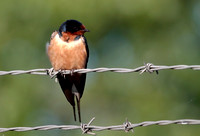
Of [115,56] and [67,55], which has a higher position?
[115,56]

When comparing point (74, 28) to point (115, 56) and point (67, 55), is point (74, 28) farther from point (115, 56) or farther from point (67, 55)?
point (115, 56)

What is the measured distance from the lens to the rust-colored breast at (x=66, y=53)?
5.11 metres

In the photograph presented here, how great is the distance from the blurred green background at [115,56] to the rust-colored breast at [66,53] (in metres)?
3.09

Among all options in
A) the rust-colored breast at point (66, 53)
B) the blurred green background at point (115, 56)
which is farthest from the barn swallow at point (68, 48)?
the blurred green background at point (115, 56)

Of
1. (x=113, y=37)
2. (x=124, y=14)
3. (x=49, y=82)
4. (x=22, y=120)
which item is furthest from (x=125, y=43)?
(x=22, y=120)

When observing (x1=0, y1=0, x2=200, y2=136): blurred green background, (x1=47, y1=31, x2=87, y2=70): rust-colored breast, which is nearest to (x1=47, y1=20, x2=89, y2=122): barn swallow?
(x1=47, y1=31, x2=87, y2=70): rust-colored breast

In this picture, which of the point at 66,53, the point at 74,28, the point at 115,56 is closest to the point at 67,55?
the point at 66,53

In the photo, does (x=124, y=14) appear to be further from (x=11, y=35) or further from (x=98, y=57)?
(x=11, y=35)

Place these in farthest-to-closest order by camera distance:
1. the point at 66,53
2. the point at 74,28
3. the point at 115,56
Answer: the point at 115,56 → the point at 74,28 → the point at 66,53

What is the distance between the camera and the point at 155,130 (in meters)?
7.72

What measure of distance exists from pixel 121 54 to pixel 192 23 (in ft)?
4.99

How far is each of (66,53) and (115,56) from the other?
5374 millimetres

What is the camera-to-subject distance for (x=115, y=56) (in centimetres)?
1045

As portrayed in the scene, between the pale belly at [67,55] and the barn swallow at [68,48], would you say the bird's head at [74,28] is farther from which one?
the pale belly at [67,55]
